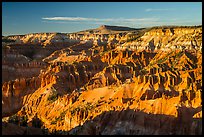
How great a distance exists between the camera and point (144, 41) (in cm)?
9356

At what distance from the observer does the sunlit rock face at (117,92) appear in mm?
34688

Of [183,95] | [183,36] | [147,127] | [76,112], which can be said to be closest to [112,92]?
[76,112]

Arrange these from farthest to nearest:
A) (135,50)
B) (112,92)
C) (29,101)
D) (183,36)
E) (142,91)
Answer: (135,50)
(183,36)
(29,101)
(112,92)
(142,91)

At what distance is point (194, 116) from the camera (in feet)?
109

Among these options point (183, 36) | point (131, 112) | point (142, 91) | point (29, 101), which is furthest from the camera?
point (183, 36)

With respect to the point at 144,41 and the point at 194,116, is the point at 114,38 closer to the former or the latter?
the point at 144,41

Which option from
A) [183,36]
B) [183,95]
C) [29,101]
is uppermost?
[183,36]

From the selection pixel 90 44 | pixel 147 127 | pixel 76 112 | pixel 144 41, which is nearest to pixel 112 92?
pixel 76 112

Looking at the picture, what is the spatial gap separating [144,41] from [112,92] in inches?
1753

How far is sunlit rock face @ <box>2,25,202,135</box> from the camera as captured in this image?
34688 mm

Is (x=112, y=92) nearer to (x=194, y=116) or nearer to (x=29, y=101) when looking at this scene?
(x=29, y=101)

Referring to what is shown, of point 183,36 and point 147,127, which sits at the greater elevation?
point 183,36

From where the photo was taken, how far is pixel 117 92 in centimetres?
4972

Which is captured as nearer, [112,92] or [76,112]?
[76,112]
